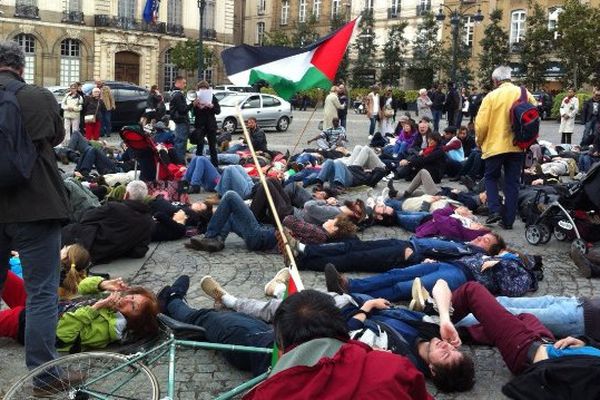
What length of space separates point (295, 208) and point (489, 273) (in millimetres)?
3521

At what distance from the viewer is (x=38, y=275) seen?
4.08m

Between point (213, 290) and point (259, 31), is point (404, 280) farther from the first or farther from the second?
point (259, 31)

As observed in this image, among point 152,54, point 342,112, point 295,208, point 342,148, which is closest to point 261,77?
point 295,208

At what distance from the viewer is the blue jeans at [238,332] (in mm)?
4498

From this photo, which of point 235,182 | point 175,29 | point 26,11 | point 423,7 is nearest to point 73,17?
point 26,11

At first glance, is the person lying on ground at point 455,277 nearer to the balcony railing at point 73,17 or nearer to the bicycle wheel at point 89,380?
the bicycle wheel at point 89,380

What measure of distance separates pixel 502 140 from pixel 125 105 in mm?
16210

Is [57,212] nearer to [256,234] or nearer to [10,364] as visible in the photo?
[10,364]

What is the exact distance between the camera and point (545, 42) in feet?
A: 129

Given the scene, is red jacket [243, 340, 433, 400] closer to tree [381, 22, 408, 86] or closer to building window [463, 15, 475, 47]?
tree [381, 22, 408, 86]

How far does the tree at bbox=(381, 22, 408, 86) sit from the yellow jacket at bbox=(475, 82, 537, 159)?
44.0 meters

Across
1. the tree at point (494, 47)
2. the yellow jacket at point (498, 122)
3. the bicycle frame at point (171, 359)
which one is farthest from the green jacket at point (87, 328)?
the tree at point (494, 47)

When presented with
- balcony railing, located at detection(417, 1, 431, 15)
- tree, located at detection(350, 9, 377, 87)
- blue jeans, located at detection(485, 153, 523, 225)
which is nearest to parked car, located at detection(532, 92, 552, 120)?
tree, located at detection(350, 9, 377, 87)

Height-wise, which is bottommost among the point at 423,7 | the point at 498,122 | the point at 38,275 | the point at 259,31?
the point at 38,275
